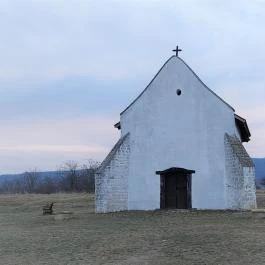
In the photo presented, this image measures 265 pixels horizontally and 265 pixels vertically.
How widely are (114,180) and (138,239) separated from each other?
10.4 metres

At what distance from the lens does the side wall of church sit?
1005 inches

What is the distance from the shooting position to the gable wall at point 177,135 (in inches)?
998

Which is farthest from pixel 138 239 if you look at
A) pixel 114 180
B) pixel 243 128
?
pixel 243 128

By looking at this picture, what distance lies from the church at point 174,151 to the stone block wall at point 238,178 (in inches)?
1.8

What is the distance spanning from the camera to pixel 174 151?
85.1 ft

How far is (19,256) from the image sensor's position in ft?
45.2

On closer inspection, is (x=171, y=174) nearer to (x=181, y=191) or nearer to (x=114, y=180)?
(x=181, y=191)

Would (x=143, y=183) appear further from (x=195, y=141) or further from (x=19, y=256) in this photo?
(x=19, y=256)

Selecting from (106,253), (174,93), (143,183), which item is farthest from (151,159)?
(106,253)

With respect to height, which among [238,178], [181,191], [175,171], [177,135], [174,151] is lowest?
[181,191]

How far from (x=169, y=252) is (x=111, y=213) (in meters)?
11.4

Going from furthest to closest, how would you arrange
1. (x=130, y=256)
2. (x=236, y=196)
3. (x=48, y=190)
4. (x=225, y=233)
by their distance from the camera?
1. (x=48, y=190)
2. (x=236, y=196)
3. (x=225, y=233)
4. (x=130, y=256)

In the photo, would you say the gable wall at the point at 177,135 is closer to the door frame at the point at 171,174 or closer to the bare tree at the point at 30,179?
the door frame at the point at 171,174

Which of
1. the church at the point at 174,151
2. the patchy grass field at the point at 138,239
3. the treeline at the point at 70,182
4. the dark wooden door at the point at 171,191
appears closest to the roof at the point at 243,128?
the church at the point at 174,151
